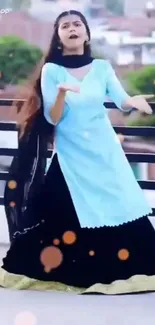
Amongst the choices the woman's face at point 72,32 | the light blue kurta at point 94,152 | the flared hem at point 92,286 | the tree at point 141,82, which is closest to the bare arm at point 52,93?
the light blue kurta at point 94,152

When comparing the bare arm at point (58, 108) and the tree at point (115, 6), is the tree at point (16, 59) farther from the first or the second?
the tree at point (115, 6)

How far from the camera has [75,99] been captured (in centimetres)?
270

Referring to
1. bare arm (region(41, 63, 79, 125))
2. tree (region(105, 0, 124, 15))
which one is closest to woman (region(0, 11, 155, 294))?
bare arm (region(41, 63, 79, 125))

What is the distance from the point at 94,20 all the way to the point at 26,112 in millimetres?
524

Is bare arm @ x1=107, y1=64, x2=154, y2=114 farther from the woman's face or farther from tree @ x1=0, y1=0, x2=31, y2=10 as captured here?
tree @ x1=0, y1=0, x2=31, y2=10

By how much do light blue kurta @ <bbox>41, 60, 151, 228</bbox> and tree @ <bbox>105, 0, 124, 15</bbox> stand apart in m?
0.23

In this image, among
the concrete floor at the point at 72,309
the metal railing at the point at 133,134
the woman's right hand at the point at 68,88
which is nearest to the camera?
the concrete floor at the point at 72,309

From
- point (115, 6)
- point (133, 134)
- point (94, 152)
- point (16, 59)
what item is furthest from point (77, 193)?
point (115, 6)

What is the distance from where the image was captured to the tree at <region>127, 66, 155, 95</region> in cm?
273

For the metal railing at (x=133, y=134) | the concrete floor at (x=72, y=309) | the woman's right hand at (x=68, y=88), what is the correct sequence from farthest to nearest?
the metal railing at (x=133, y=134)
the woman's right hand at (x=68, y=88)
the concrete floor at (x=72, y=309)

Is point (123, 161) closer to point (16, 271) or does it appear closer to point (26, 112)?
point (26, 112)

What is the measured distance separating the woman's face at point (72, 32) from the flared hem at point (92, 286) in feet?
3.62

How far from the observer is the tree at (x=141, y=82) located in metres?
2.73

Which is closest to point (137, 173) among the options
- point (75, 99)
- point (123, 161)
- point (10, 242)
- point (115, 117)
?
point (123, 161)
